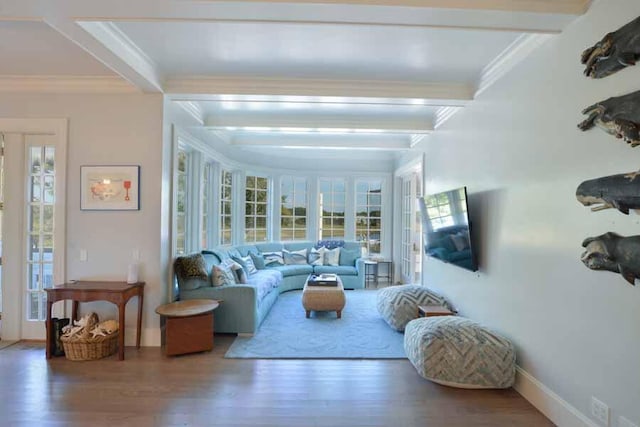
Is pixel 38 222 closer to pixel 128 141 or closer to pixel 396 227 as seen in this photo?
pixel 128 141

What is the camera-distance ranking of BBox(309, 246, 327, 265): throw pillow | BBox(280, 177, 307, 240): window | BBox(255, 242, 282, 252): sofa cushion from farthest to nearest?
BBox(280, 177, 307, 240): window
BBox(309, 246, 327, 265): throw pillow
BBox(255, 242, 282, 252): sofa cushion

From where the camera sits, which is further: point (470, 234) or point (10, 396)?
point (470, 234)

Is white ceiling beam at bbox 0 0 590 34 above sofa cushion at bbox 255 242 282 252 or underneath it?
above

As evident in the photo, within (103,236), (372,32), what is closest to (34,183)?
(103,236)

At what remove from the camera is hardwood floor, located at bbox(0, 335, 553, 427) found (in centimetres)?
231

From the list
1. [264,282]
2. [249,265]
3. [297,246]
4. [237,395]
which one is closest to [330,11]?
[237,395]

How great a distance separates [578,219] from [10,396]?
435 cm

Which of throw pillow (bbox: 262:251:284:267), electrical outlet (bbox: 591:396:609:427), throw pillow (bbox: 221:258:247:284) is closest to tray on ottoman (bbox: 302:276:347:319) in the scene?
throw pillow (bbox: 221:258:247:284)

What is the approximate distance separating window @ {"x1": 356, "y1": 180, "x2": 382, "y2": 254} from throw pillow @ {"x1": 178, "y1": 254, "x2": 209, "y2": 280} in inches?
174

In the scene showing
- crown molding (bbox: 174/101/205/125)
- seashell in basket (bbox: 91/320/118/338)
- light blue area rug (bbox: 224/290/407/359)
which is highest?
crown molding (bbox: 174/101/205/125)

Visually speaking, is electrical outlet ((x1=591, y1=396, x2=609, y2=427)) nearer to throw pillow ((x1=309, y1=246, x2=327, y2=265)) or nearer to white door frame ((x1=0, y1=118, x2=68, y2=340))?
white door frame ((x1=0, y1=118, x2=68, y2=340))

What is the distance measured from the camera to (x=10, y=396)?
2580mm

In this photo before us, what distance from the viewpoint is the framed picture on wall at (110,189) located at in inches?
140

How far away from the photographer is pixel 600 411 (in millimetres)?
1937
